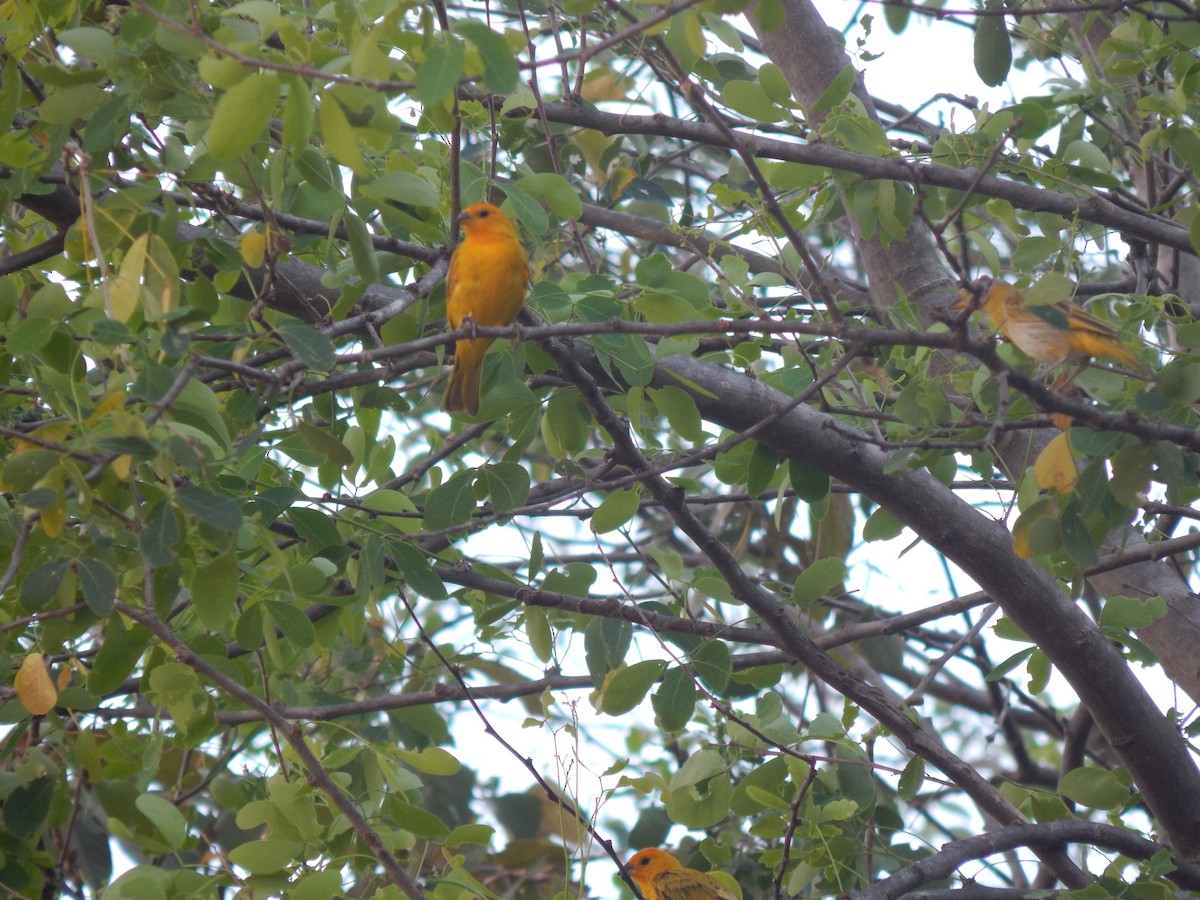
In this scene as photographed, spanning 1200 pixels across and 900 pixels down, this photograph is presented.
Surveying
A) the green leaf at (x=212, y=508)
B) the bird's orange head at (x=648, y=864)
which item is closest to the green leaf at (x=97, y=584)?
the green leaf at (x=212, y=508)

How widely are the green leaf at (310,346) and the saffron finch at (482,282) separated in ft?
4.90

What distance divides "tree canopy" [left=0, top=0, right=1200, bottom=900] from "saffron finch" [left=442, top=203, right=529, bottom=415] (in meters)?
0.31

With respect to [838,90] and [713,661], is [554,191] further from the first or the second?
[713,661]

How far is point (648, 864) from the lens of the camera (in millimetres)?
4781

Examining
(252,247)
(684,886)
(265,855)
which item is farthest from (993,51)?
(265,855)

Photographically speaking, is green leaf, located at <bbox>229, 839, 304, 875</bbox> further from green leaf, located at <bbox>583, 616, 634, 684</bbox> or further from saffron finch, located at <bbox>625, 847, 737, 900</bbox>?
saffron finch, located at <bbox>625, 847, 737, 900</bbox>

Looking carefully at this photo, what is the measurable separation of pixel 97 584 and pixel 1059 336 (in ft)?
7.02

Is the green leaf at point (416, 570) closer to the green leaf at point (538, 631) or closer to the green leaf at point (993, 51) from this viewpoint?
the green leaf at point (538, 631)

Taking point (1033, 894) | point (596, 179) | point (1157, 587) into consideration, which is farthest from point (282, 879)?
point (596, 179)

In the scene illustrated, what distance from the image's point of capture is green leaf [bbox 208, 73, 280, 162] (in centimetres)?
202

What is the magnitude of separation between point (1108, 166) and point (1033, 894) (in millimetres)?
2232

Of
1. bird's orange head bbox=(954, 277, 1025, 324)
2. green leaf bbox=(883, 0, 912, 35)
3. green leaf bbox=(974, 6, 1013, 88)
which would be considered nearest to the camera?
bird's orange head bbox=(954, 277, 1025, 324)

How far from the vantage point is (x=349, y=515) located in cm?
346

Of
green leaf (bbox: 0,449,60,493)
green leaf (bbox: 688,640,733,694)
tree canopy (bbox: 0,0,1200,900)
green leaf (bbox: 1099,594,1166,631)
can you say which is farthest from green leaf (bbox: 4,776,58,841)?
green leaf (bbox: 1099,594,1166,631)
